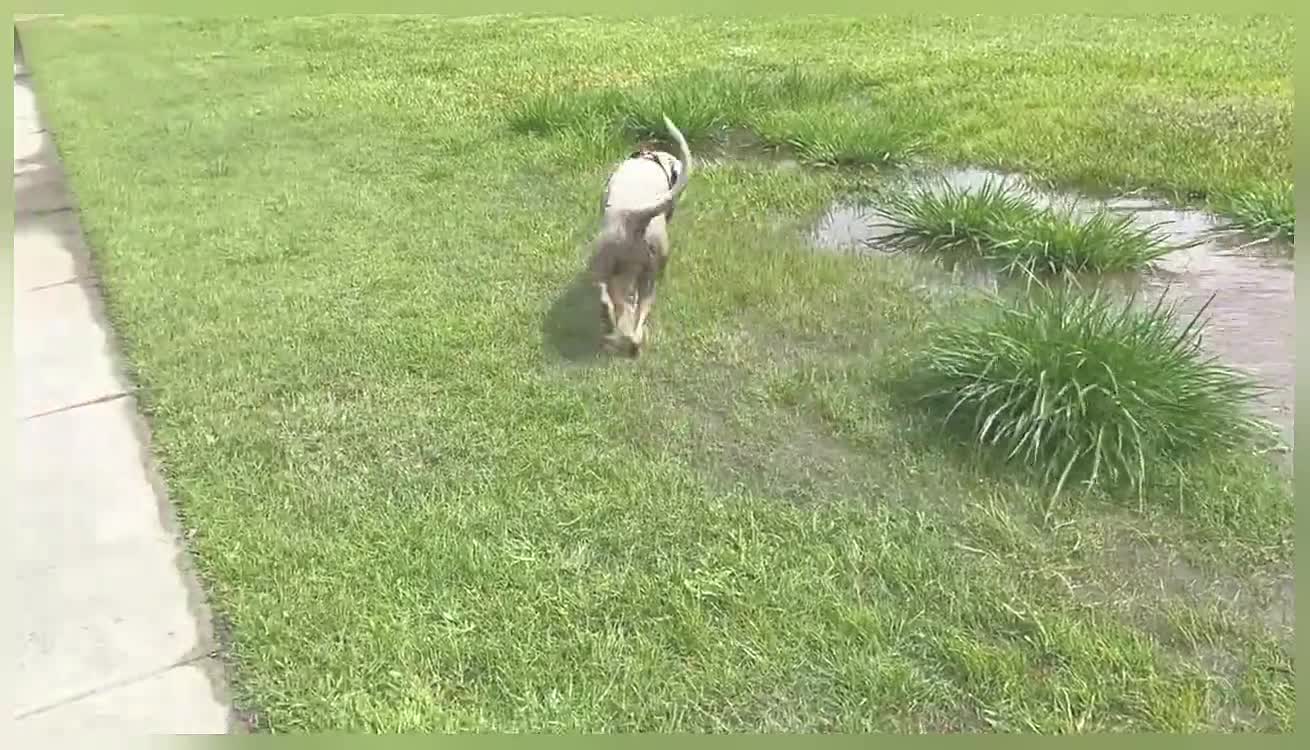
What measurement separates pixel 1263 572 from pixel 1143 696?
17.9 inches

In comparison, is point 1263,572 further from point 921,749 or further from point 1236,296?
point 1236,296

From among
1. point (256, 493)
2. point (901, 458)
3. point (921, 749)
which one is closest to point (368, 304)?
point (256, 493)

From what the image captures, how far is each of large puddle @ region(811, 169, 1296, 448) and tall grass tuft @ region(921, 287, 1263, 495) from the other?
0.37 ft

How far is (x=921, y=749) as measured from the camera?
5.95 feet

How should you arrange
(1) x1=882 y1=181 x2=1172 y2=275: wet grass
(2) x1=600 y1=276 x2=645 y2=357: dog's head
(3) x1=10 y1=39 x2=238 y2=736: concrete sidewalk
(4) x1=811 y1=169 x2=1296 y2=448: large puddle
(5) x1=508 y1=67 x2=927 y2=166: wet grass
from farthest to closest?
(5) x1=508 y1=67 x2=927 y2=166: wet grass < (1) x1=882 y1=181 x2=1172 y2=275: wet grass < (2) x1=600 y1=276 x2=645 y2=357: dog's head < (4) x1=811 y1=169 x2=1296 y2=448: large puddle < (3) x1=10 y1=39 x2=238 y2=736: concrete sidewalk

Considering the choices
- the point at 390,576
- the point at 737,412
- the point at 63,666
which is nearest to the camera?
the point at 63,666

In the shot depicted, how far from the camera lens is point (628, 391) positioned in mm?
2781

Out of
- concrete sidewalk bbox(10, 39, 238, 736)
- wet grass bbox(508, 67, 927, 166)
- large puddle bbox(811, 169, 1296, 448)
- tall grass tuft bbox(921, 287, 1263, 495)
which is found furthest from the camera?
wet grass bbox(508, 67, 927, 166)

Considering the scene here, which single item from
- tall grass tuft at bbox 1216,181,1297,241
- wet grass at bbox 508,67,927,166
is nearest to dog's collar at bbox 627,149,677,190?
wet grass at bbox 508,67,927,166

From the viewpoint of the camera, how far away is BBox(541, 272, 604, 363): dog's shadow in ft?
9.66

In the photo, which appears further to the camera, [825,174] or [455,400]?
Result: [825,174]

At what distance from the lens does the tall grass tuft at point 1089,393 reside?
8.02 feet

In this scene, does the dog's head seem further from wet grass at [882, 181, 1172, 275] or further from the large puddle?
wet grass at [882, 181, 1172, 275]

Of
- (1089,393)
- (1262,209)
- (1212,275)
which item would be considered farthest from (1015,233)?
(1089,393)
